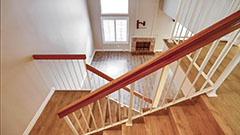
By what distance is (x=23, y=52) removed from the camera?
1828 millimetres

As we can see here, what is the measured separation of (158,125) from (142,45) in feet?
19.7

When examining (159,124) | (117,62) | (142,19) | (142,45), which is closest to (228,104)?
(159,124)

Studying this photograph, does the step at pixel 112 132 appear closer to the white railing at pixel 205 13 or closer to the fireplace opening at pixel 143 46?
the white railing at pixel 205 13

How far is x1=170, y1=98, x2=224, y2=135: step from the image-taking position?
1.05 metres

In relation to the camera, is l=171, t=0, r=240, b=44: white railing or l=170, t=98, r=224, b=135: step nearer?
l=170, t=98, r=224, b=135: step

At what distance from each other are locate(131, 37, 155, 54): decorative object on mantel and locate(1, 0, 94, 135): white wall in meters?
4.67

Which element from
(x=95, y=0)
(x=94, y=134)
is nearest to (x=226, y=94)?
(x=94, y=134)

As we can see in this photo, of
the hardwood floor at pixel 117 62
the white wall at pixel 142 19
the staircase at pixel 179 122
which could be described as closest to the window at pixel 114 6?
the white wall at pixel 142 19

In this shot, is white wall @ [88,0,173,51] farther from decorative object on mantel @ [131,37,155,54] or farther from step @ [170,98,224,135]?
step @ [170,98,224,135]

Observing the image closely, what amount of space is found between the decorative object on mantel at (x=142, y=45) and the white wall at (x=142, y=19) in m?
0.24

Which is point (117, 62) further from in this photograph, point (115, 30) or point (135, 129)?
point (135, 129)

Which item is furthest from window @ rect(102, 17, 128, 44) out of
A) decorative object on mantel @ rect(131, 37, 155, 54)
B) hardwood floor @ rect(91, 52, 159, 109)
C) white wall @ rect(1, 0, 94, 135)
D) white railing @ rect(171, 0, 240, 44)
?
white railing @ rect(171, 0, 240, 44)

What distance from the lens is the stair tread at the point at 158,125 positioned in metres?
1.22

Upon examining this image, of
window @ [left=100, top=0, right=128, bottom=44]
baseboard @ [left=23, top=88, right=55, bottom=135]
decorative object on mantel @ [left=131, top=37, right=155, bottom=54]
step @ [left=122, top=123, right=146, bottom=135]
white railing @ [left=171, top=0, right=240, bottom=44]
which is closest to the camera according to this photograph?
white railing @ [left=171, top=0, right=240, bottom=44]
